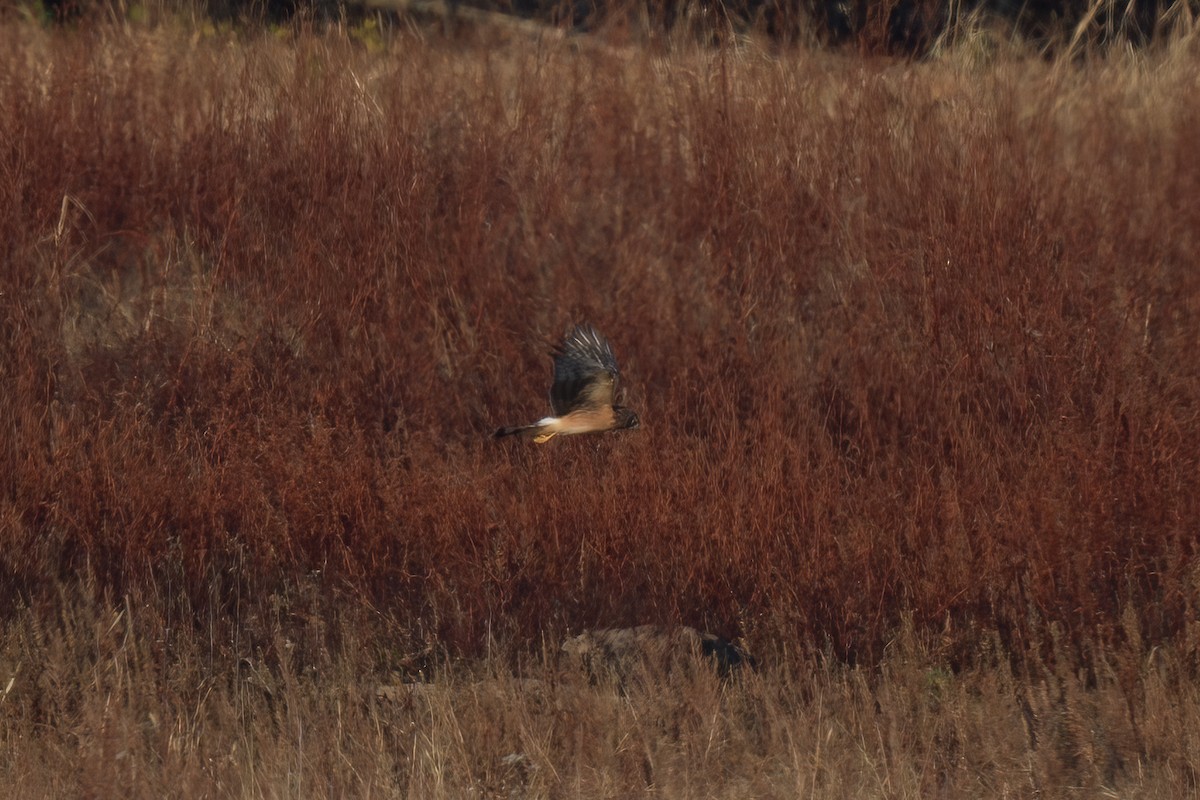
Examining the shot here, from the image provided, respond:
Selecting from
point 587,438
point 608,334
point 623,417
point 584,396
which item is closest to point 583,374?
point 584,396

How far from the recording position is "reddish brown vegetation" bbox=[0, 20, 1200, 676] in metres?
5.40

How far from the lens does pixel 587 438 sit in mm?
6074

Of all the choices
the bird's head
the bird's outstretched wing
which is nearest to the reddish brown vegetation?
the bird's head

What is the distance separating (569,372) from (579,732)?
5.01 feet

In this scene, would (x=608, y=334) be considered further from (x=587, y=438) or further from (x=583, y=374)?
(x=583, y=374)

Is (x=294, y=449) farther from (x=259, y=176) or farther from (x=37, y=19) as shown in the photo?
(x=37, y=19)

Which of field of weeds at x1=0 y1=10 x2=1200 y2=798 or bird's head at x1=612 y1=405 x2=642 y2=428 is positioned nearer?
field of weeds at x1=0 y1=10 x2=1200 y2=798

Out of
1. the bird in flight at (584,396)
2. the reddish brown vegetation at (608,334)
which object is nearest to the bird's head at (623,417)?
the bird in flight at (584,396)

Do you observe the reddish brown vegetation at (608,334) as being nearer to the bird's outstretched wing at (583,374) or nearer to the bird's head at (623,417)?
the bird's head at (623,417)

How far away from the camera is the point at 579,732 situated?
14.1ft

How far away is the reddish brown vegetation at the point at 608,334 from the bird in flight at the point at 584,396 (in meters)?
0.34

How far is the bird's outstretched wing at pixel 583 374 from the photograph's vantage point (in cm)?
534

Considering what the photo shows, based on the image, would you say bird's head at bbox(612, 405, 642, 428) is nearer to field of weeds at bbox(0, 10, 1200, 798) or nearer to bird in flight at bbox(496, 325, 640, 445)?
bird in flight at bbox(496, 325, 640, 445)

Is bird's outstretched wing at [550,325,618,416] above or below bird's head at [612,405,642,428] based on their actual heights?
above
